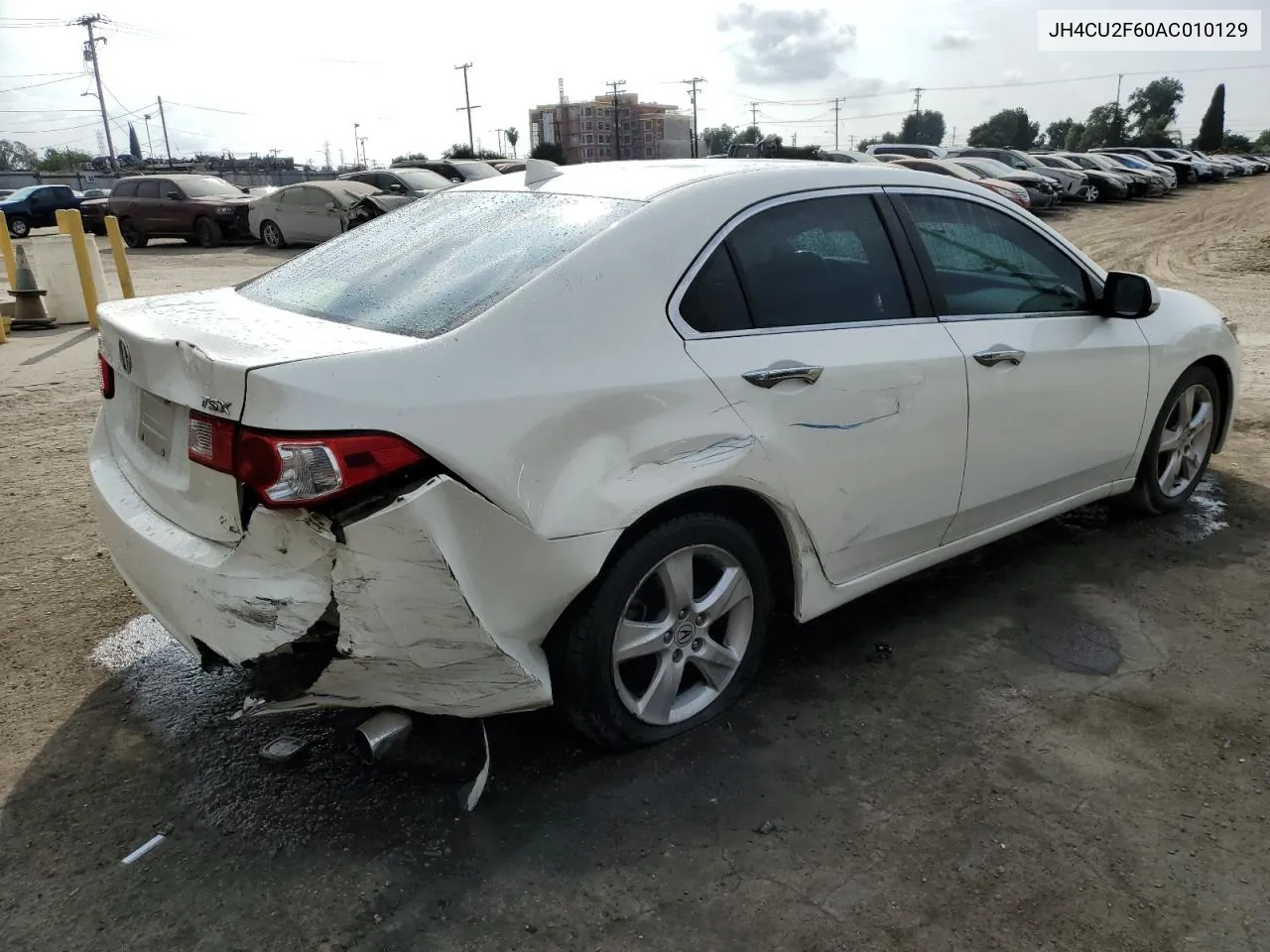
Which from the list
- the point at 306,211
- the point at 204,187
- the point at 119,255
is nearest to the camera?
the point at 119,255

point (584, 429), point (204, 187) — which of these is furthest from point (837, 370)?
point (204, 187)

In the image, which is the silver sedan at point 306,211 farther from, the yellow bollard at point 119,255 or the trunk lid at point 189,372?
the trunk lid at point 189,372

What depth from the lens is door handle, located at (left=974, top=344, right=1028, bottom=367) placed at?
3.34m

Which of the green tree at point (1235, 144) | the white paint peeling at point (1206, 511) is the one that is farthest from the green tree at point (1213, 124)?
the white paint peeling at point (1206, 511)

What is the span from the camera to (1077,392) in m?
3.75

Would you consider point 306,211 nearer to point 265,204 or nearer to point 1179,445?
point 265,204

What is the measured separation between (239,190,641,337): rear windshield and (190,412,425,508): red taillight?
0.39 metres

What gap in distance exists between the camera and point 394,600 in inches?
88.4

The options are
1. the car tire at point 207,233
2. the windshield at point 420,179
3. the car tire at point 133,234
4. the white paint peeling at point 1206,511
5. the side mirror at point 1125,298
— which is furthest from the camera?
the car tire at point 133,234

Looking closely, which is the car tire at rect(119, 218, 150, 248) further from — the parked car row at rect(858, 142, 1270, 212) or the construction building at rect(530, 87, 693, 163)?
the construction building at rect(530, 87, 693, 163)

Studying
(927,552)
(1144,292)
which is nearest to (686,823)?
(927,552)

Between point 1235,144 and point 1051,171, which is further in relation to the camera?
point 1235,144

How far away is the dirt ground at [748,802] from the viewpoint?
223cm

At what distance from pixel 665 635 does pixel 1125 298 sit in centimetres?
245
